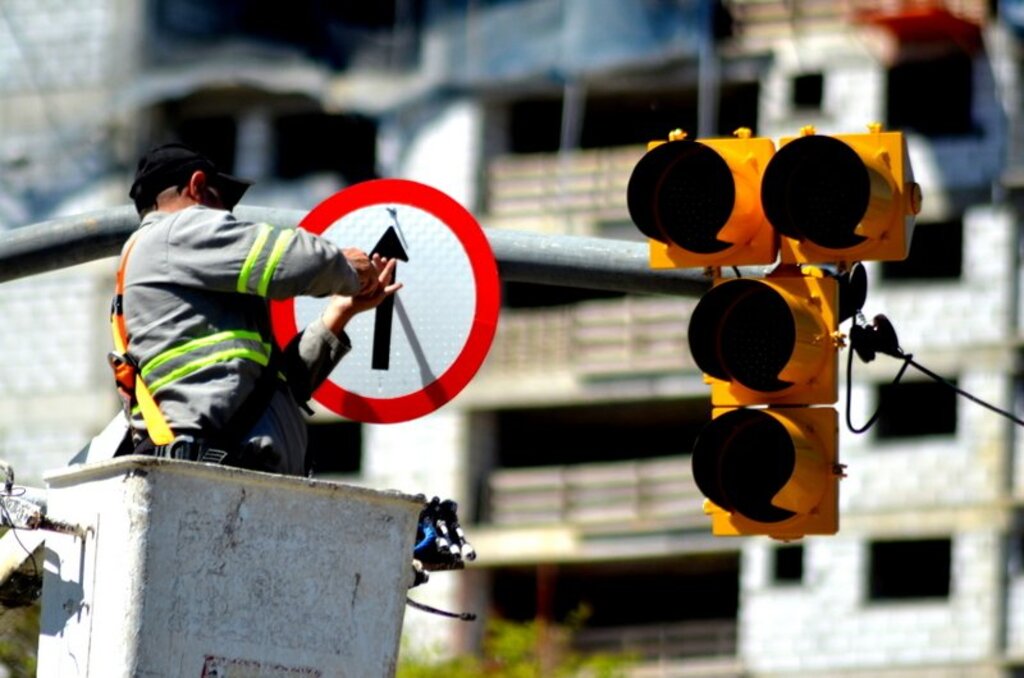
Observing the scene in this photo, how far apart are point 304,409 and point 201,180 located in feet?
2.94

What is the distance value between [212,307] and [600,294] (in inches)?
1624

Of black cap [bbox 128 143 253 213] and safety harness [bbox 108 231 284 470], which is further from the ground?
black cap [bbox 128 143 253 213]

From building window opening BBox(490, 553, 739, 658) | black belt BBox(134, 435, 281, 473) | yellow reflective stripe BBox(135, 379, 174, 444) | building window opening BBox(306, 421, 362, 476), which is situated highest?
building window opening BBox(306, 421, 362, 476)

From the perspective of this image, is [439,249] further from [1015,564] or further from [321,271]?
[1015,564]

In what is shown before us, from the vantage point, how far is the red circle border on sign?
14.0m

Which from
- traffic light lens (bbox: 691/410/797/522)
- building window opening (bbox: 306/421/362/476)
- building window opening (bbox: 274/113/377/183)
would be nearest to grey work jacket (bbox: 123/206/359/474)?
traffic light lens (bbox: 691/410/797/522)

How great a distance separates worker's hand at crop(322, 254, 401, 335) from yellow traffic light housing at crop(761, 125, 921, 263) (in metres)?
1.55

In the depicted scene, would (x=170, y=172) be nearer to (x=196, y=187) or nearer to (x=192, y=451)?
(x=196, y=187)

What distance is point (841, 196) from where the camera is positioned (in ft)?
42.0

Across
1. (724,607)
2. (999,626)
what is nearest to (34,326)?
(724,607)

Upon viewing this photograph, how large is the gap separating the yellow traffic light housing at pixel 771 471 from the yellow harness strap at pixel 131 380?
1.68 meters

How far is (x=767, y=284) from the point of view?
12.8m

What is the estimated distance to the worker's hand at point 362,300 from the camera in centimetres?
1364

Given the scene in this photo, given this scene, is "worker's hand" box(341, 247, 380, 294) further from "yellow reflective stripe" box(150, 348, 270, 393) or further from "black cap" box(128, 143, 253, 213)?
"yellow reflective stripe" box(150, 348, 270, 393)
